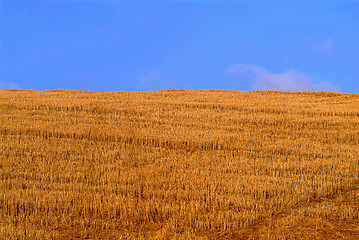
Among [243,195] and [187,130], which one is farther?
[187,130]

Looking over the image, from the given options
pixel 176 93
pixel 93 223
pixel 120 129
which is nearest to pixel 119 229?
pixel 93 223

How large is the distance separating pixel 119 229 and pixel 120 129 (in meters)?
9.41

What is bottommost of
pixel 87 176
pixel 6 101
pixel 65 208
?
pixel 65 208

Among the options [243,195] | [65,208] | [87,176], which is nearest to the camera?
[65,208]

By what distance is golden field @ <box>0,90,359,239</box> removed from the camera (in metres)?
7.59

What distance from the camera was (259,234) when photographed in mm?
7207

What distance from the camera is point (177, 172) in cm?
1111

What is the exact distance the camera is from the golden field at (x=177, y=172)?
7.59 metres

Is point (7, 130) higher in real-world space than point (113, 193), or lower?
higher

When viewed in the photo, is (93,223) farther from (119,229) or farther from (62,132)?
(62,132)

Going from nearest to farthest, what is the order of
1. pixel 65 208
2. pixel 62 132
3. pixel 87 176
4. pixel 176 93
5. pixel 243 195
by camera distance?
pixel 65 208
pixel 243 195
pixel 87 176
pixel 62 132
pixel 176 93

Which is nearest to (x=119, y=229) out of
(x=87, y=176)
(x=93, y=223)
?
(x=93, y=223)

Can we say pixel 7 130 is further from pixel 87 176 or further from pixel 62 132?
pixel 87 176

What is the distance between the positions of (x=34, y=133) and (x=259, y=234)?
39.6ft
